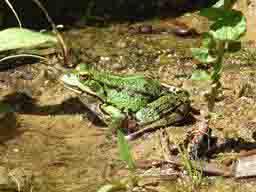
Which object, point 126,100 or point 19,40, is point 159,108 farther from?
point 19,40

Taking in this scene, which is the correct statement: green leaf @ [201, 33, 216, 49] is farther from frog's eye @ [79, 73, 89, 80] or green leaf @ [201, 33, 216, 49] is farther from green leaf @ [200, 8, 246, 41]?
frog's eye @ [79, 73, 89, 80]

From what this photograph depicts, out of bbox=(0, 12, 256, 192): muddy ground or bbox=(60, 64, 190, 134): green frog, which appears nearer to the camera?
bbox=(0, 12, 256, 192): muddy ground

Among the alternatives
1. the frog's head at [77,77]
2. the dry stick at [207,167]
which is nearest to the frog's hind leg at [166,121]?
the dry stick at [207,167]

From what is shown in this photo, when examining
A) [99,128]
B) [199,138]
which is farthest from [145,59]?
[199,138]

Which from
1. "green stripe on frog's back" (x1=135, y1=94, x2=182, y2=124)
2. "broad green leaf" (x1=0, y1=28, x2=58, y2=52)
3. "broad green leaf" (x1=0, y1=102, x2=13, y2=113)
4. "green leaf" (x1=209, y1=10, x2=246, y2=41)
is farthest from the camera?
"broad green leaf" (x1=0, y1=102, x2=13, y2=113)

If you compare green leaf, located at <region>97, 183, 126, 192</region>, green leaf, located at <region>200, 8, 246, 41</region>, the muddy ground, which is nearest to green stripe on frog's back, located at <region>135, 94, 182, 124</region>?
the muddy ground

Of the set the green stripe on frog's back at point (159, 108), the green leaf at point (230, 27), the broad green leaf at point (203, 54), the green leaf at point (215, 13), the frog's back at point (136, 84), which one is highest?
the green leaf at point (215, 13)

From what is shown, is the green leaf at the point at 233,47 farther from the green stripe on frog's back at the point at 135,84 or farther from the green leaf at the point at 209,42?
the green stripe on frog's back at the point at 135,84
